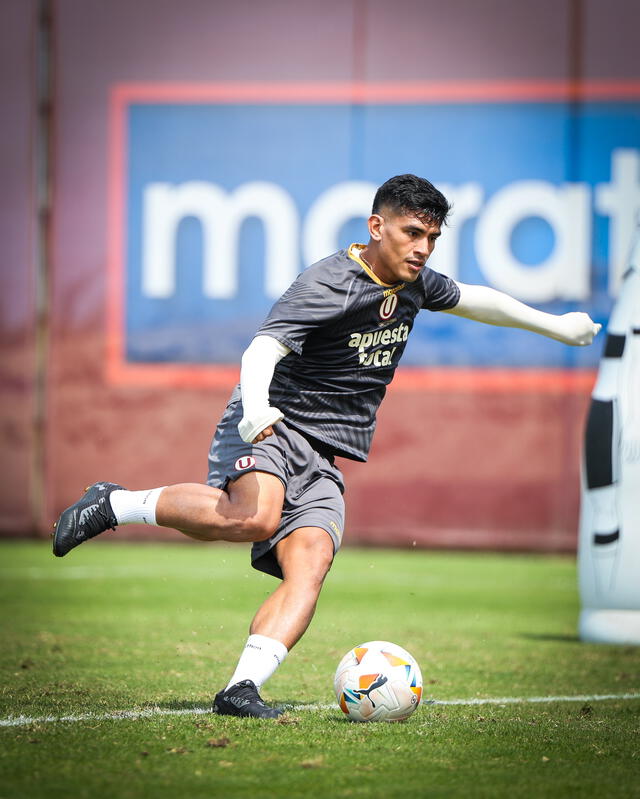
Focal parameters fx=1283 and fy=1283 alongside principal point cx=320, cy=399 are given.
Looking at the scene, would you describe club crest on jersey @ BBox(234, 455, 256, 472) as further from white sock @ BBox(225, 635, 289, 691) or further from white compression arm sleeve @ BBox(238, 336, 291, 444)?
white sock @ BBox(225, 635, 289, 691)

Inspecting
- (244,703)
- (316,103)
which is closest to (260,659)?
(244,703)

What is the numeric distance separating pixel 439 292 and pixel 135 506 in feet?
4.92

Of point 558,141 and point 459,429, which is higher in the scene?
point 558,141

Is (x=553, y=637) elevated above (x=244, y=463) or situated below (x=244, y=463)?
below

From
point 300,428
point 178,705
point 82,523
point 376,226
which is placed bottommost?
point 178,705

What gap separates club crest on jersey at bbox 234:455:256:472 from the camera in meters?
4.65

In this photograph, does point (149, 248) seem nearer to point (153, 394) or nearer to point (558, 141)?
point (153, 394)

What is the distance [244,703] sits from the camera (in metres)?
4.33

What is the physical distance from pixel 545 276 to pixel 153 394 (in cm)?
414

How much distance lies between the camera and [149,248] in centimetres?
1308

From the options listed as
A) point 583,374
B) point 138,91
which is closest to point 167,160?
point 138,91

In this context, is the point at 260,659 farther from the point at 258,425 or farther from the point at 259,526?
the point at 258,425

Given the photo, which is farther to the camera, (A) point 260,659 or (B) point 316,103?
(B) point 316,103

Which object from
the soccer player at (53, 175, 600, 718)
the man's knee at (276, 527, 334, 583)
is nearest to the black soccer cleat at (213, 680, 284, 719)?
the soccer player at (53, 175, 600, 718)
